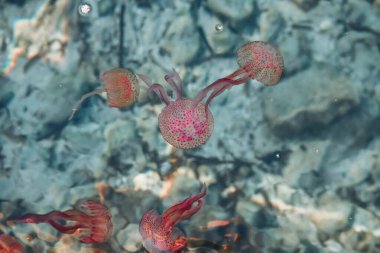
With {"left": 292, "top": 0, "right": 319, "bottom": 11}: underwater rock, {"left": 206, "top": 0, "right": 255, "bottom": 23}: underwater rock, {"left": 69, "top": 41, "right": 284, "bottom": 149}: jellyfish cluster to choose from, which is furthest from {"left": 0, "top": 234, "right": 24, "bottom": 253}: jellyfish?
{"left": 292, "top": 0, "right": 319, "bottom": 11}: underwater rock

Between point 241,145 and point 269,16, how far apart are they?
105cm

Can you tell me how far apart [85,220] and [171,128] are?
1026 mm

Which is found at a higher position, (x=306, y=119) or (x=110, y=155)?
(x=306, y=119)

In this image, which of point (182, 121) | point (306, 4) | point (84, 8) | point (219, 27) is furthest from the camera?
point (84, 8)

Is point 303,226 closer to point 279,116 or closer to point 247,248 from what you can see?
point 247,248

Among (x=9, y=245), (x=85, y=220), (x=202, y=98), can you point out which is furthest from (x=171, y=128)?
(x=9, y=245)

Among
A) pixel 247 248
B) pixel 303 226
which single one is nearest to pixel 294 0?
pixel 303 226

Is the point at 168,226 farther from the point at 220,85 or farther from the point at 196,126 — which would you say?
the point at 220,85

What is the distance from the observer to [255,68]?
3451 millimetres

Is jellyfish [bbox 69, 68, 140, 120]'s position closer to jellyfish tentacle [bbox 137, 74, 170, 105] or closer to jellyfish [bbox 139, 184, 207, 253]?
jellyfish tentacle [bbox 137, 74, 170, 105]

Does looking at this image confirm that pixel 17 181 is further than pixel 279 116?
Yes

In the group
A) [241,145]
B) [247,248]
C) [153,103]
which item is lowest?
[247,248]

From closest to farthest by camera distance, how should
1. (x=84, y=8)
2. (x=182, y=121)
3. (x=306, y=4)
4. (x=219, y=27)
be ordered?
(x=182, y=121) → (x=306, y=4) → (x=219, y=27) → (x=84, y=8)

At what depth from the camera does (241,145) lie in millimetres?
3572
